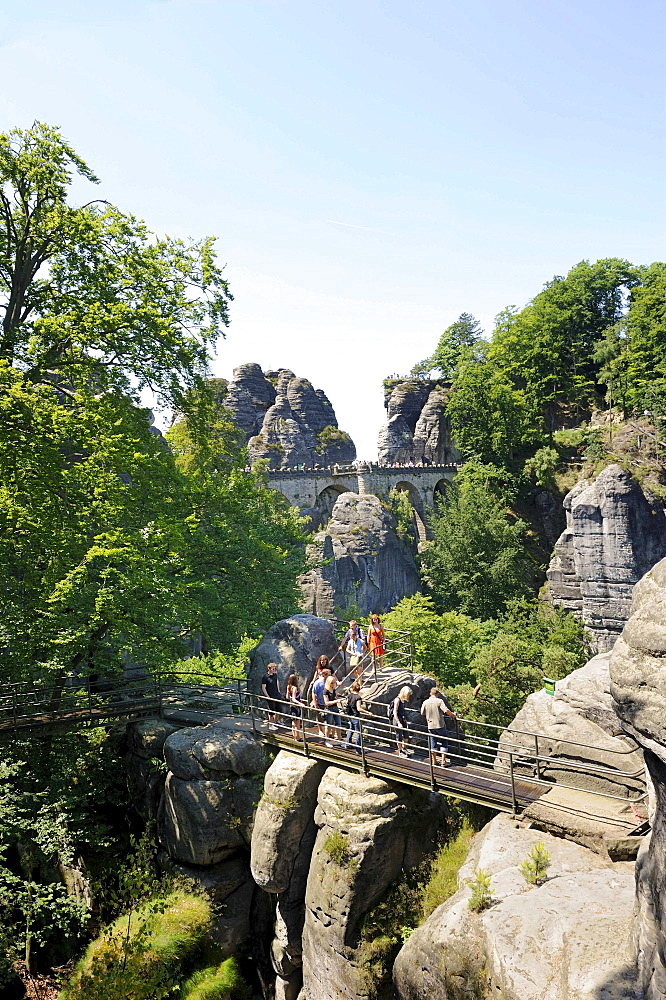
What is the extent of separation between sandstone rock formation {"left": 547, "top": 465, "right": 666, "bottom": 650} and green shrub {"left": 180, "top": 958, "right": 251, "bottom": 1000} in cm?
2814

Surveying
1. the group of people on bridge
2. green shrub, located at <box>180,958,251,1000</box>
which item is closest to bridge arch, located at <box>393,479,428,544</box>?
the group of people on bridge

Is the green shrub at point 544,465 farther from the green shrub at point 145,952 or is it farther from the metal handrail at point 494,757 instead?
the green shrub at point 145,952

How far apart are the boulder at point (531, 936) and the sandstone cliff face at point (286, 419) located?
48.1m

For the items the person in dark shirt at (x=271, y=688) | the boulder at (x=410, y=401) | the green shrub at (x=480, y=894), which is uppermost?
Result: the boulder at (x=410, y=401)

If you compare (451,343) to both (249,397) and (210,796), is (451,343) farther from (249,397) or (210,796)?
(210,796)

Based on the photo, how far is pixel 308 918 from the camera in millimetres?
10953

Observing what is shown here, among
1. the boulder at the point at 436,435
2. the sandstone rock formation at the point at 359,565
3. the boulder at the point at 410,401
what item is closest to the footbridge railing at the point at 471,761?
the sandstone rock formation at the point at 359,565

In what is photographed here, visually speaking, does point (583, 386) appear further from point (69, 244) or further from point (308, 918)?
point (308, 918)

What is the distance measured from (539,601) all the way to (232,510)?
23.6 metres

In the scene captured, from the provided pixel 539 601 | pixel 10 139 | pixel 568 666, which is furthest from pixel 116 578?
pixel 539 601

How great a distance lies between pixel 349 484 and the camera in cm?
5034

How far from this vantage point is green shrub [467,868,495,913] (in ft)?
25.6

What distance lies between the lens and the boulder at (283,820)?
1170cm

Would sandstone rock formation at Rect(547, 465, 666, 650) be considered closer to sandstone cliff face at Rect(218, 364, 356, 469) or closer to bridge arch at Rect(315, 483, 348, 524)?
bridge arch at Rect(315, 483, 348, 524)
